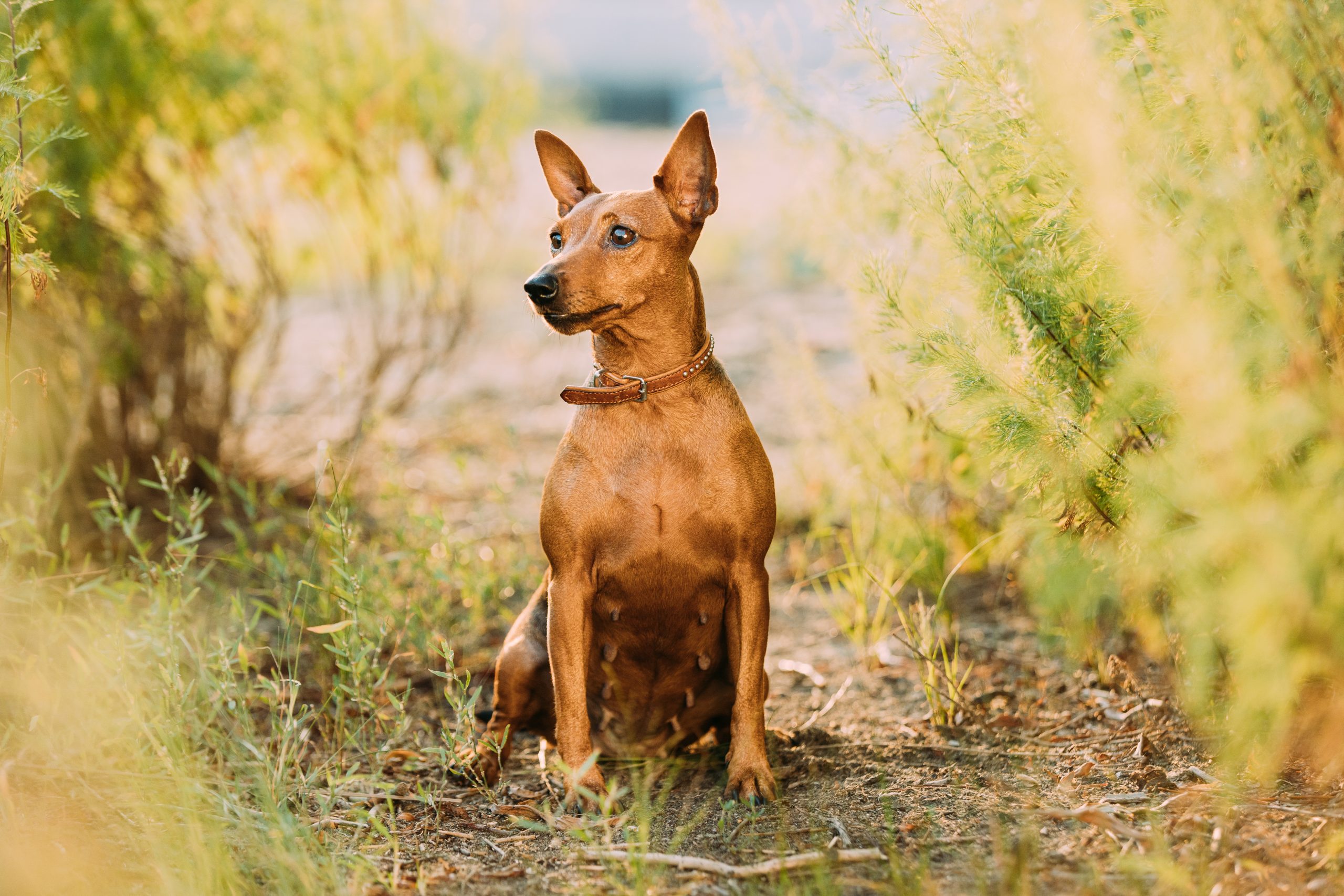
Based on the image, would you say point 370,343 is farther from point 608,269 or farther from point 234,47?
point 608,269

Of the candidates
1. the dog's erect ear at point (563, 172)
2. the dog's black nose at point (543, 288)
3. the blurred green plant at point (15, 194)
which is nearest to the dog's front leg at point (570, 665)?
the dog's black nose at point (543, 288)

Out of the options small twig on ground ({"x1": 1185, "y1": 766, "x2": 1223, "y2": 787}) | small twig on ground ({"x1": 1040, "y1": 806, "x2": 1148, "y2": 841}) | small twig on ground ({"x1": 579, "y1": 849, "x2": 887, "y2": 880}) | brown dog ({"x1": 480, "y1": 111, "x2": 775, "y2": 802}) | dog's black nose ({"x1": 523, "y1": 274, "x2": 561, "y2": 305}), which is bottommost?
small twig on ground ({"x1": 579, "y1": 849, "x2": 887, "y2": 880})

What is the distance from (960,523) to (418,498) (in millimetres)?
2748

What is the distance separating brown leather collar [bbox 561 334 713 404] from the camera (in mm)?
3033

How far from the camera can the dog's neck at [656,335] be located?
3.06m

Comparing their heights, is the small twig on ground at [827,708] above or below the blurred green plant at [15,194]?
below

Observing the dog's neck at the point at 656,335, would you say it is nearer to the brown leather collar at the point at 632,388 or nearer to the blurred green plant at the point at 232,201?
the brown leather collar at the point at 632,388

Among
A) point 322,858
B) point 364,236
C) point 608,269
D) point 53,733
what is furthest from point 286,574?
point 364,236

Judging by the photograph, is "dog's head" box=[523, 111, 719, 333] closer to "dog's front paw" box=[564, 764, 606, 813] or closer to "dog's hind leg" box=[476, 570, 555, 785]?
"dog's hind leg" box=[476, 570, 555, 785]

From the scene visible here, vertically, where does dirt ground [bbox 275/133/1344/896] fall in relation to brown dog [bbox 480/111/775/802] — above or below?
below

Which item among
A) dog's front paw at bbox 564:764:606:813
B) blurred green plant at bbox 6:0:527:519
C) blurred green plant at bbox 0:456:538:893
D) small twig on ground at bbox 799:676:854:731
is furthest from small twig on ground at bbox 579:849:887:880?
blurred green plant at bbox 6:0:527:519

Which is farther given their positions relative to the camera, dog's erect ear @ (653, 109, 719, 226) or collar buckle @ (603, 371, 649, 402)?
dog's erect ear @ (653, 109, 719, 226)

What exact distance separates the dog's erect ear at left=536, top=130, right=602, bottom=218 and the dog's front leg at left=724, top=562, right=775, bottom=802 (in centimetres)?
139

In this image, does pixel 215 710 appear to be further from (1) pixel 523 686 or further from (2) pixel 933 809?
(2) pixel 933 809
